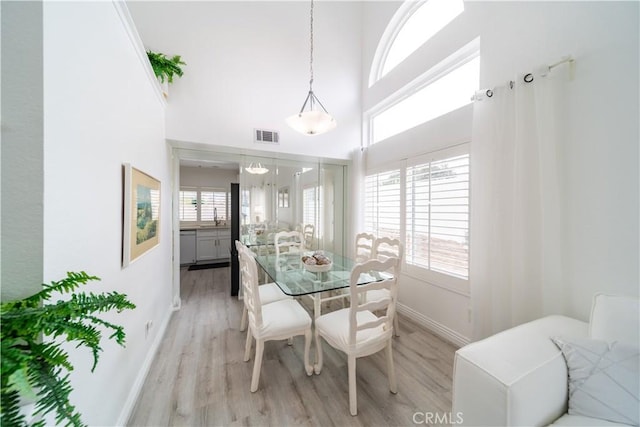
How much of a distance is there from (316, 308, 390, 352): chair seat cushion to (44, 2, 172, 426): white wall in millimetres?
1298

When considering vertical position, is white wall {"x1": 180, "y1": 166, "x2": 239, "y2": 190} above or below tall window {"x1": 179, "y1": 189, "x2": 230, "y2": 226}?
above

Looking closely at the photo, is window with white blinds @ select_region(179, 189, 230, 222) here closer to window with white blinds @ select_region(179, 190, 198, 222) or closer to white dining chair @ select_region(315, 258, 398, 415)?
window with white blinds @ select_region(179, 190, 198, 222)

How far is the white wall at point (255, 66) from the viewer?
2.72 metres

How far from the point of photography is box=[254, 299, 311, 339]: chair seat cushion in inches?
67.0

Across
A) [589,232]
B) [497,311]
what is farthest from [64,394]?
[589,232]

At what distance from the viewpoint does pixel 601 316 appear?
1.13 m

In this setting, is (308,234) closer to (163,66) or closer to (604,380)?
(163,66)

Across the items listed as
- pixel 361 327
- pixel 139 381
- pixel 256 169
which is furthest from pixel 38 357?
pixel 256 169

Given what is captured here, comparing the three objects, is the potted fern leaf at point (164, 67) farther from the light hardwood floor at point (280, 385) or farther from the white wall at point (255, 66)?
the light hardwood floor at point (280, 385)

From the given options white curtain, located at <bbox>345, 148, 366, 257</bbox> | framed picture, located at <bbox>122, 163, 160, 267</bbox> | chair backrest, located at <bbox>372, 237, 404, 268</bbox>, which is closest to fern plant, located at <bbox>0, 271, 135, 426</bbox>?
framed picture, located at <bbox>122, 163, 160, 267</bbox>

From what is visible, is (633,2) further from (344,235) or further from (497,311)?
(344,235)

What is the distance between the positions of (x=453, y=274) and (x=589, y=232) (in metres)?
1.06

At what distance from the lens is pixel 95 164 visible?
1114mm

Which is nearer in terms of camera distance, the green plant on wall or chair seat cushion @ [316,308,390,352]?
chair seat cushion @ [316,308,390,352]
